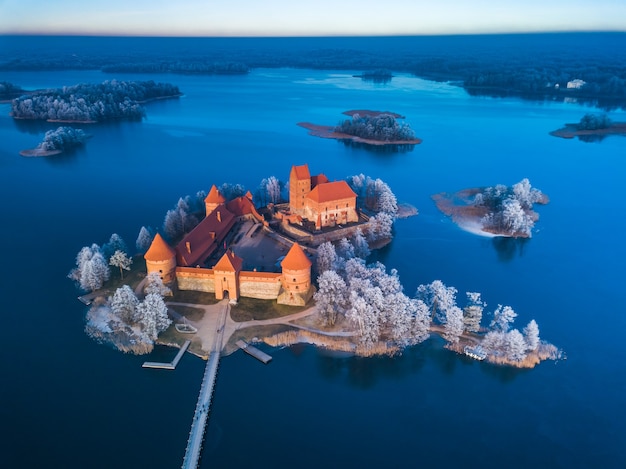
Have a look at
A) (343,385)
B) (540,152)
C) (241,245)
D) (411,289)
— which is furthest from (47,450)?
(540,152)

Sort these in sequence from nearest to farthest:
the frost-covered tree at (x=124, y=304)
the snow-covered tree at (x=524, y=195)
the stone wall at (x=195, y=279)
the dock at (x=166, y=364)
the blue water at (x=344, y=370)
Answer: the blue water at (x=344, y=370), the dock at (x=166, y=364), the frost-covered tree at (x=124, y=304), the stone wall at (x=195, y=279), the snow-covered tree at (x=524, y=195)

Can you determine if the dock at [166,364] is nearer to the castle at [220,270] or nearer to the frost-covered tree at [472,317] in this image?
the castle at [220,270]

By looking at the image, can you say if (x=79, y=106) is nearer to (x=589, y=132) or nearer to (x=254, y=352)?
(x=254, y=352)

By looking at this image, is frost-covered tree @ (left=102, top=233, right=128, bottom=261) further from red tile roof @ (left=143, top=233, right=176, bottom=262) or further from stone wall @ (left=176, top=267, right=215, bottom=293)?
stone wall @ (left=176, top=267, right=215, bottom=293)

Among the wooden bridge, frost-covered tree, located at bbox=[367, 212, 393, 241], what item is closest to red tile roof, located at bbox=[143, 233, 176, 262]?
the wooden bridge

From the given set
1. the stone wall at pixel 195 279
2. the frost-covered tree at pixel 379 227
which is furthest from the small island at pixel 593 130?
the stone wall at pixel 195 279

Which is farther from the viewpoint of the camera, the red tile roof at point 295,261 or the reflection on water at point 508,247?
the reflection on water at point 508,247
